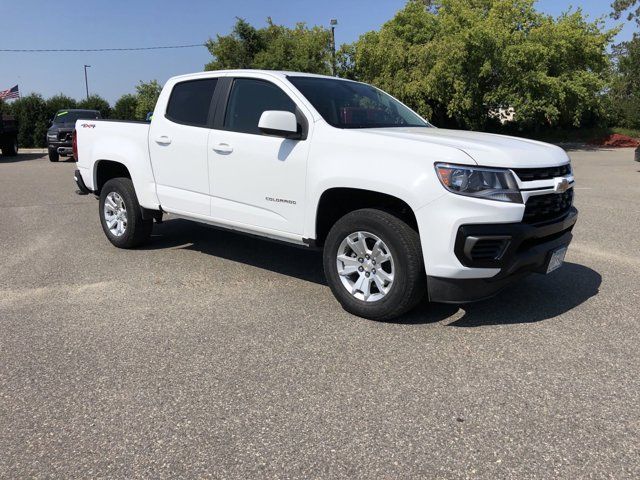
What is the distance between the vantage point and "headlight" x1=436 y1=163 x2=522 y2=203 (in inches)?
142

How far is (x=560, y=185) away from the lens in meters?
3.95

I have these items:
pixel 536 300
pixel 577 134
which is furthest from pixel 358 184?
pixel 577 134

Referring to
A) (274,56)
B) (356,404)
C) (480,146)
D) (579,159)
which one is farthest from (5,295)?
(274,56)

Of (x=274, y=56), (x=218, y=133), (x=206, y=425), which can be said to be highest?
(x=274, y=56)

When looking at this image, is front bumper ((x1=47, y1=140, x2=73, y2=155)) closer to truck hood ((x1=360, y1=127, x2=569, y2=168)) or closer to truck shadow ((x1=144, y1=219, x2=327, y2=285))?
truck shadow ((x1=144, y1=219, x2=327, y2=285))

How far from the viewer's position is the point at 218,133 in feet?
16.5

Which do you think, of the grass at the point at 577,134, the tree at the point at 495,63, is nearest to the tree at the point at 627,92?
the grass at the point at 577,134

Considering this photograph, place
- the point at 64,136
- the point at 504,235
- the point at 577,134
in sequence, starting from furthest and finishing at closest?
the point at 577,134 → the point at 64,136 → the point at 504,235

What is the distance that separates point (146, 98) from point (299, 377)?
3545 cm

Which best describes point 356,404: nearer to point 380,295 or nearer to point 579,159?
point 380,295

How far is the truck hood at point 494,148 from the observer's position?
3.65m

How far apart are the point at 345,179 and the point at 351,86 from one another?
1572 millimetres

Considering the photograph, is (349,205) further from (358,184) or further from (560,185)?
(560,185)

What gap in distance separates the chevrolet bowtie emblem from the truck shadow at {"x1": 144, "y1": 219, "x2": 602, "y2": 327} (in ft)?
3.21
